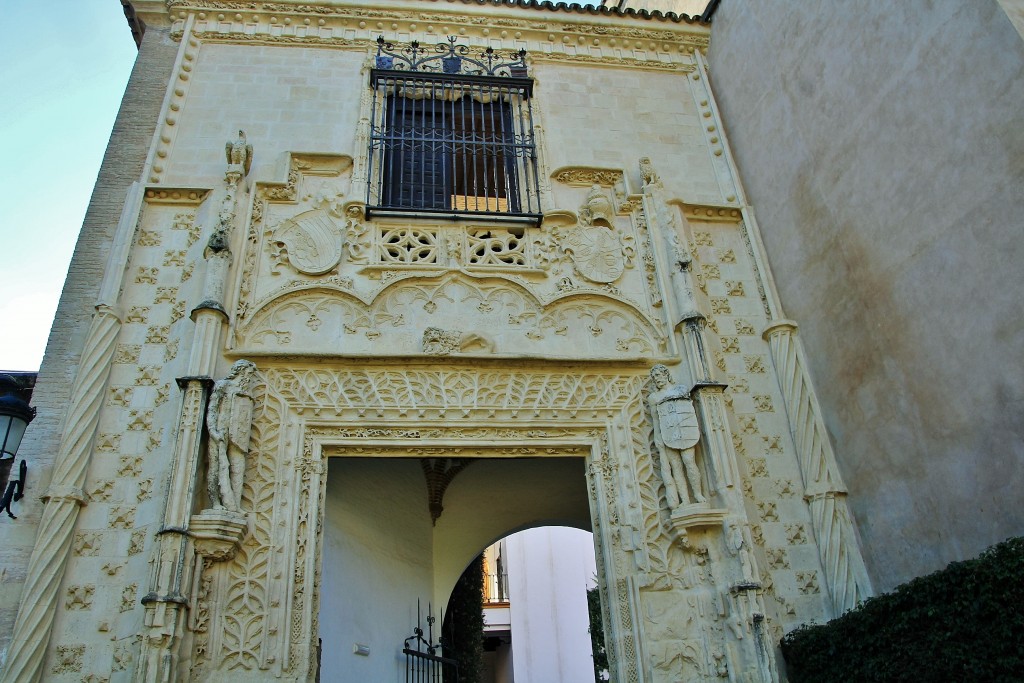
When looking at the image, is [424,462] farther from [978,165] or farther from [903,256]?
[978,165]

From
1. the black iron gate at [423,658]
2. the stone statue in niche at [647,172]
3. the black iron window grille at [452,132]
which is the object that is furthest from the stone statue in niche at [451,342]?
the black iron gate at [423,658]

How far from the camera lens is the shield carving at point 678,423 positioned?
668cm

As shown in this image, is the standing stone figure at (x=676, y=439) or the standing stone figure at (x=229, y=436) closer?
the standing stone figure at (x=229, y=436)

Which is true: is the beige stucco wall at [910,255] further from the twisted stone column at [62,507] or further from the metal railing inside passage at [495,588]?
the metal railing inside passage at [495,588]

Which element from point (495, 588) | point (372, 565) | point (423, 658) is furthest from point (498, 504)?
point (495, 588)

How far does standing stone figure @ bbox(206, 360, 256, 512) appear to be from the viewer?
605 centimetres

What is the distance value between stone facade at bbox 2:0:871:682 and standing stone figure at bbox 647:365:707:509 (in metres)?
0.02

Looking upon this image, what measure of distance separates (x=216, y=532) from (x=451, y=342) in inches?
102

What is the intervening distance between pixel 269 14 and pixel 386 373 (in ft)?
17.4

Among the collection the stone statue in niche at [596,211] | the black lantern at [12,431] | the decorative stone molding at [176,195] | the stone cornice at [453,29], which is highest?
the stone cornice at [453,29]

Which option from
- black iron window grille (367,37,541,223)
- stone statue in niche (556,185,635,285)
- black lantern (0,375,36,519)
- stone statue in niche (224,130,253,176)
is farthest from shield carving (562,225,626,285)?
black lantern (0,375,36,519)

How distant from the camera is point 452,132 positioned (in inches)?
356

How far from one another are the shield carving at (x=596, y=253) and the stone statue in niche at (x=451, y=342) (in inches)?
53.5

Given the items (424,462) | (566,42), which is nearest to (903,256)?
(566,42)
